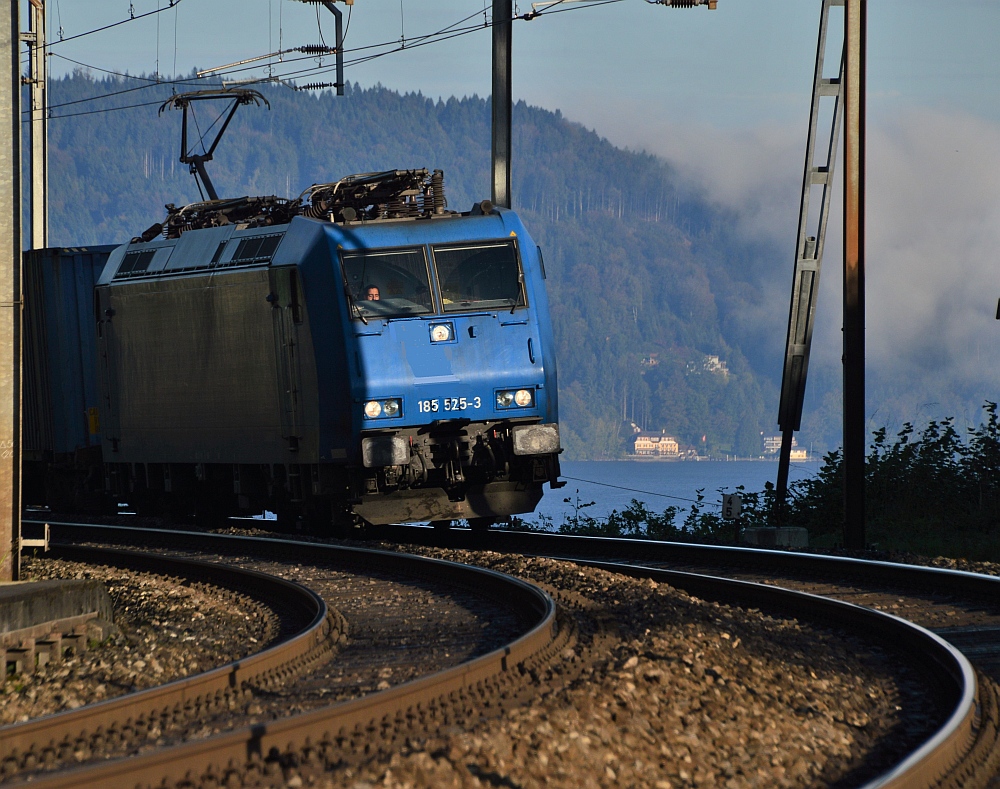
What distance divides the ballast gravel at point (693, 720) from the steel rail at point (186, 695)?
164cm

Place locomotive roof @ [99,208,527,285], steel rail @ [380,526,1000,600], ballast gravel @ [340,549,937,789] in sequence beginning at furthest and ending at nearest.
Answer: locomotive roof @ [99,208,527,285] → steel rail @ [380,526,1000,600] → ballast gravel @ [340,549,937,789]

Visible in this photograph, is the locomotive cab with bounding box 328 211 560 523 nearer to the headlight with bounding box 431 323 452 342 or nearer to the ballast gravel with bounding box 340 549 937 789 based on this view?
the headlight with bounding box 431 323 452 342

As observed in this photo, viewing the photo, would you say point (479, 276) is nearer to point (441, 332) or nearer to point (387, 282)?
point (441, 332)

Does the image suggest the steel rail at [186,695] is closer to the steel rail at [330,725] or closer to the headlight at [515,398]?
the steel rail at [330,725]

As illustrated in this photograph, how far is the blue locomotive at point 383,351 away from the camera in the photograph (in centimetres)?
1552

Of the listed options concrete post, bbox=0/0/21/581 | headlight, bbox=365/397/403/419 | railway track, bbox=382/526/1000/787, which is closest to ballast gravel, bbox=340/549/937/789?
railway track, bbox=382/526/1000/787

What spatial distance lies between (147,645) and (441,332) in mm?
6801

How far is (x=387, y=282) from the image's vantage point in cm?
1570

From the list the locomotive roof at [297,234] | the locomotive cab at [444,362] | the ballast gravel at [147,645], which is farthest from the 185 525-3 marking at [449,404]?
the ballast gravel at [147,645]

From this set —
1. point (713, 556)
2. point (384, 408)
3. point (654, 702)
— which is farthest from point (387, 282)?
point (654, 702)

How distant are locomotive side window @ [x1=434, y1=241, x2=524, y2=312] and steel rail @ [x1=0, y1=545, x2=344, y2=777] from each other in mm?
4902

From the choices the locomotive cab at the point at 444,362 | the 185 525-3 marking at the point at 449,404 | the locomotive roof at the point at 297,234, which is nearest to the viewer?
the locomotive cab at the point at 444,362

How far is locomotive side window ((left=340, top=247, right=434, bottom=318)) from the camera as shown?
1551 centimetres

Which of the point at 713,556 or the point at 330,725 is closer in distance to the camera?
the point at 330,725
